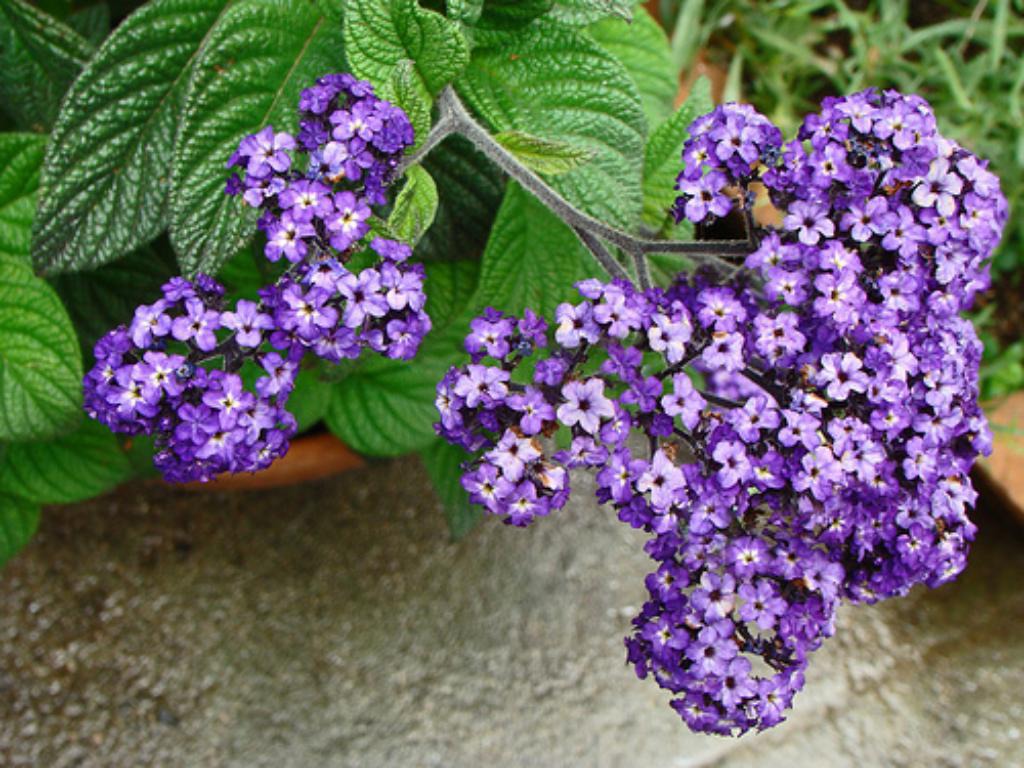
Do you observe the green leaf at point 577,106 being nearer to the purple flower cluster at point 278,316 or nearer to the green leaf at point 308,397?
the purple flower cluster at point 278,316

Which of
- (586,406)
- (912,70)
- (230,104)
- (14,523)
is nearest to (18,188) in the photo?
(230,104)

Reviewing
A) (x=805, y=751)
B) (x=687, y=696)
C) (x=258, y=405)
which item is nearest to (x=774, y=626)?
(x=687, y=696)

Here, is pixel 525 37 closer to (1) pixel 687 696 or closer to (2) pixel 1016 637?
(1) pixel 687 696

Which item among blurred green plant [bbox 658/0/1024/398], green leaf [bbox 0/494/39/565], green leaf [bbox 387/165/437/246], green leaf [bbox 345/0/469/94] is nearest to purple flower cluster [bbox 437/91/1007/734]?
green leaf [bbox 387/165/437/246]

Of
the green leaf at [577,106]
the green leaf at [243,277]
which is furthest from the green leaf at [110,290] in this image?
the green leaf at [577,106]

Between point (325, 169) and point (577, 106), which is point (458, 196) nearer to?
point (577, 106)

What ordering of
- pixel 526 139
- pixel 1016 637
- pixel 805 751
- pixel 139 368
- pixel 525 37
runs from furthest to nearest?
pixel 1016 637 → pixel 805 751 → pixel 525 37 → pixel 526 139 → pixel 139 368
